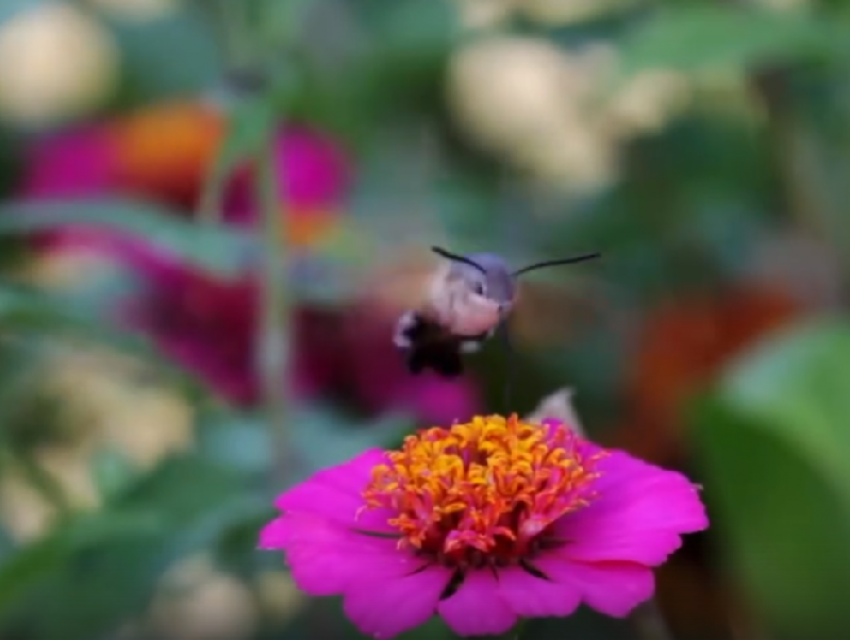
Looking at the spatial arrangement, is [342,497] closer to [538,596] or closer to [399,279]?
[538,596]

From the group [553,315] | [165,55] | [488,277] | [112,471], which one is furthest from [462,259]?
[165,55]

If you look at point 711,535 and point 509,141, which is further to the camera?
point 509,141

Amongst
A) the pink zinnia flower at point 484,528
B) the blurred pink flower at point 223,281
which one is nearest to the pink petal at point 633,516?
the pink zinnia flower at point 484,528

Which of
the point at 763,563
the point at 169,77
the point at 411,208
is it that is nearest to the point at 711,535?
the point at 763,563

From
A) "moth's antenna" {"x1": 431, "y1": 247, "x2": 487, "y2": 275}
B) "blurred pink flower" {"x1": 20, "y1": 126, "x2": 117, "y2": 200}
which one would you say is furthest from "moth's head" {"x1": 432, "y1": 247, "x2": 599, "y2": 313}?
"blurred pink flower" {"x1": 20, "y1": 126, "x2": 117, "y2": 200}

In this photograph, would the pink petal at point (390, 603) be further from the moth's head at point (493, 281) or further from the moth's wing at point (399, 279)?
the moth's wing at point (399, 279)

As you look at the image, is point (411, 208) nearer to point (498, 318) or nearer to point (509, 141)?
point (509, 141)
